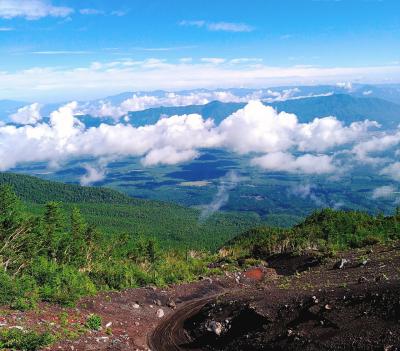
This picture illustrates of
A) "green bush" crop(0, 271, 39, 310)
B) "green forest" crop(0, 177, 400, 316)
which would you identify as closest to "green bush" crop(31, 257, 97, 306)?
"green forest" crop(0, 177, 400, 316)

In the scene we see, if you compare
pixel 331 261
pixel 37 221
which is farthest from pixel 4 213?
pixel 331 261

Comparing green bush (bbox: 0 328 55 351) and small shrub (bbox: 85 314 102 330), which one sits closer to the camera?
green bush (bbox: 0 328 55 351)

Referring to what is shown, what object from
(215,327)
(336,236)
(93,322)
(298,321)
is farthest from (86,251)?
(298,321)

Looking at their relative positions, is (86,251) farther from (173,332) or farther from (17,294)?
(173,332)

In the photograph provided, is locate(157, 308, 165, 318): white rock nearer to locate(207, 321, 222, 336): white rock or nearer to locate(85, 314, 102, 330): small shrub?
locate(85, 314, 102, 330): small shrub

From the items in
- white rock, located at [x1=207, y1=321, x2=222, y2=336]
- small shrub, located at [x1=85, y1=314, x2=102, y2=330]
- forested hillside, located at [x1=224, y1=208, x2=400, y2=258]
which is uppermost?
small shrub, located at [x1=85, y1=314, x2=102, y2=330]

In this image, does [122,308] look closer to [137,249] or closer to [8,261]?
[8,261]

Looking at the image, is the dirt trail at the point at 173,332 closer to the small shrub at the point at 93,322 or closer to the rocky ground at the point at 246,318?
the rocky ground at the point at 246,318
